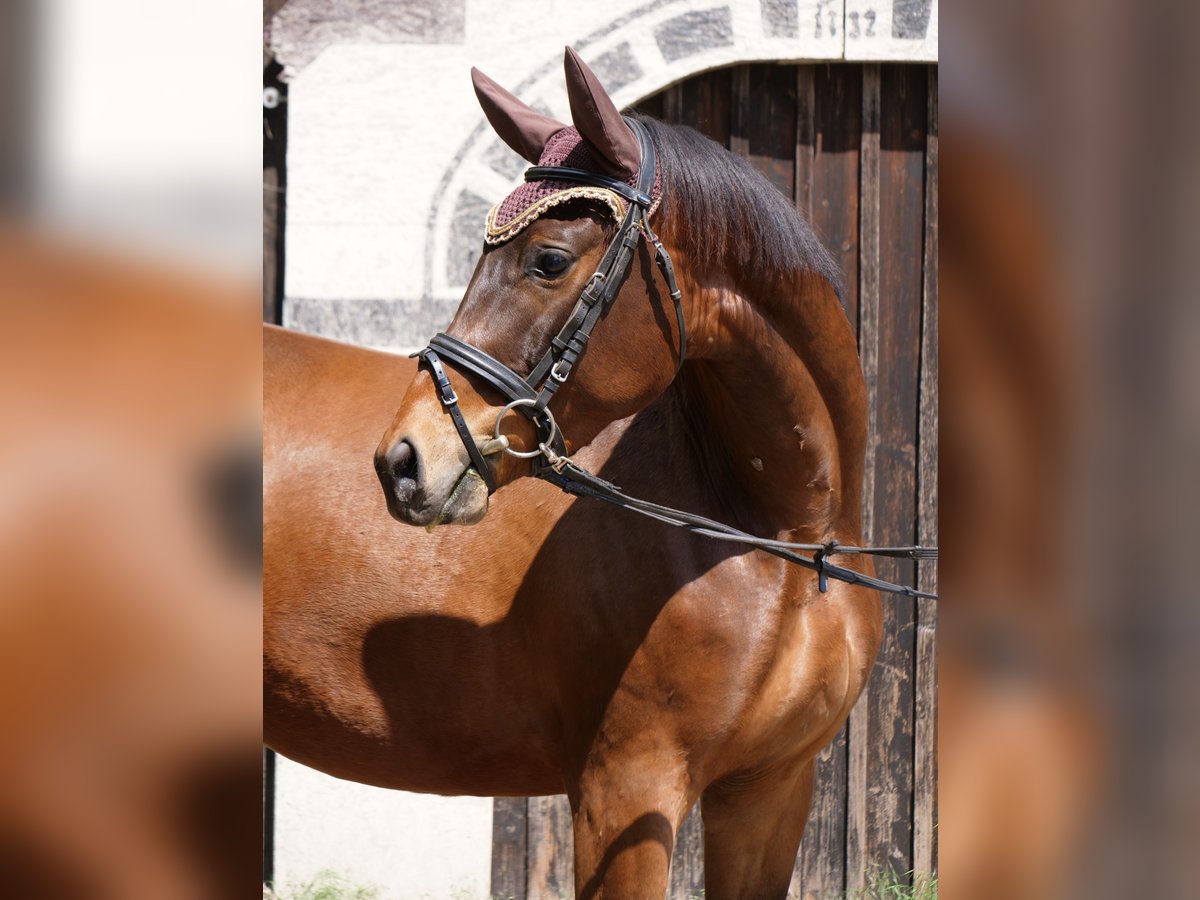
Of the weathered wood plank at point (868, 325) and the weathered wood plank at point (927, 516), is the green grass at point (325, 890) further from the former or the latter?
the weathered wood plank at point (927, 516)

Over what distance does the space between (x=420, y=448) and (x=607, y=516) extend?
0.52 meters

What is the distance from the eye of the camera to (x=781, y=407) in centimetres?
199

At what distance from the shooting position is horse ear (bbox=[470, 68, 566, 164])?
1982 mm

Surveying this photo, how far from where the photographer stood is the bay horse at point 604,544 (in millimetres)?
1734

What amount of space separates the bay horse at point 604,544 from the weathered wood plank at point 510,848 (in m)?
1.16

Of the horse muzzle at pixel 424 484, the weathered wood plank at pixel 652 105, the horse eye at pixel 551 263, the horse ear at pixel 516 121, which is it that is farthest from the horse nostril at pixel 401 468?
the weathered wood plank at pixel 652 105

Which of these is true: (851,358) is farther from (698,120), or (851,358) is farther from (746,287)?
(698,120)

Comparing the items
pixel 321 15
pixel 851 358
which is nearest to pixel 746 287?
pixel 851 358

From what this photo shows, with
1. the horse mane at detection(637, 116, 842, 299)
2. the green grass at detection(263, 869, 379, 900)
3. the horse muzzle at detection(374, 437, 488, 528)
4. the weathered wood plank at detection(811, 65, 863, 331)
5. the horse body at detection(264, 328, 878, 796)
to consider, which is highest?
the weathered wood plank at detection(811, 65, 863, 331)

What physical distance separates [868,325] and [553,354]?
2.08m
